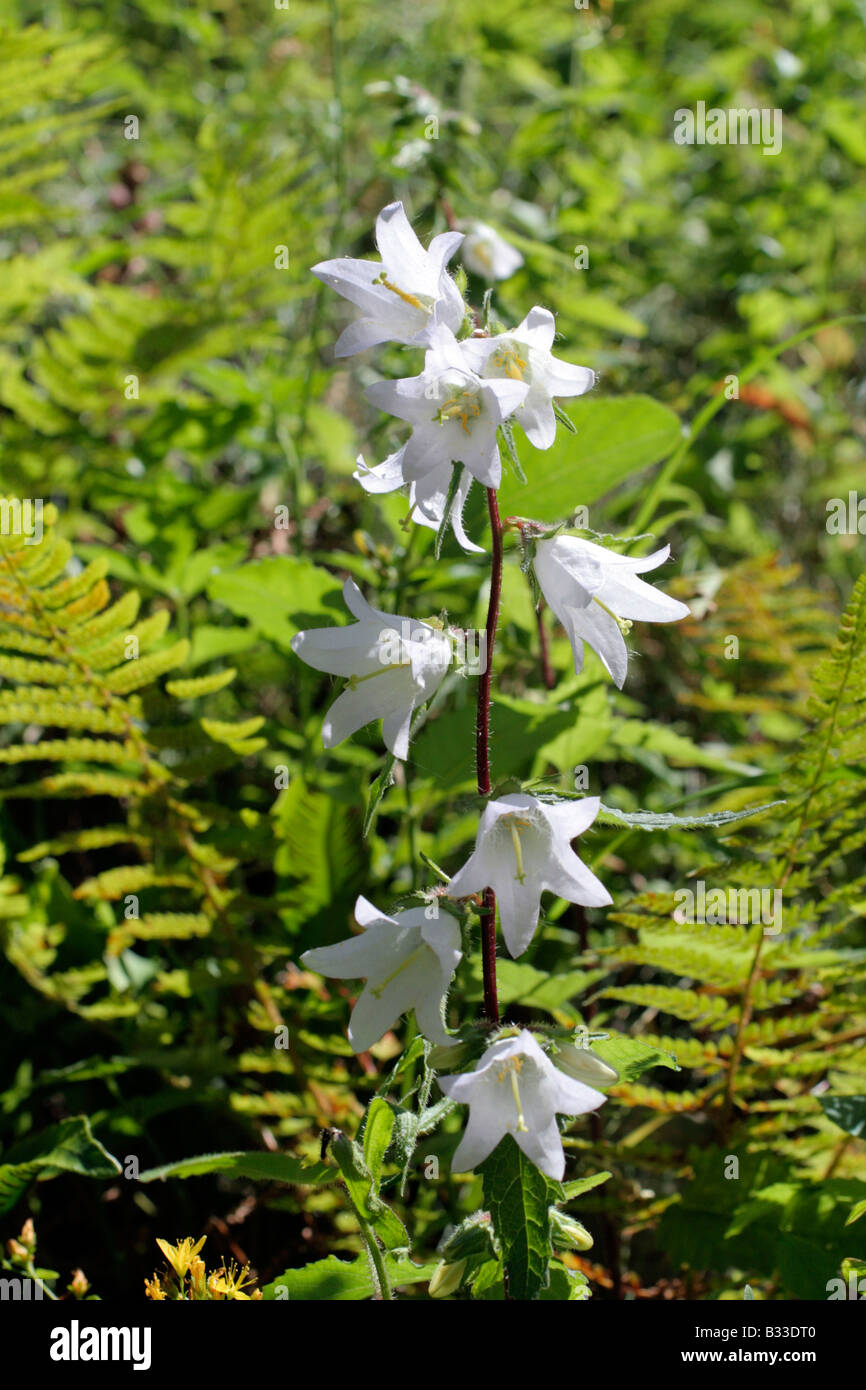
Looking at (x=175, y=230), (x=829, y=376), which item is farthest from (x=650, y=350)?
(x=175, y=230)

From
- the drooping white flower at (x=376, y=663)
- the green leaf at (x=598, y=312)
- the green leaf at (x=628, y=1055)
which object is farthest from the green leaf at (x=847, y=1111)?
the green leaf at (x=598, y=312)

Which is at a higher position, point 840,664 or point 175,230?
point 175,230

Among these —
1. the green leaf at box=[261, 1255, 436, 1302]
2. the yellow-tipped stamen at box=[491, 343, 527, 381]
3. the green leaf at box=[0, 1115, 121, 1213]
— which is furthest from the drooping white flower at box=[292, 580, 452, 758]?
the green leaf at box=[0, 1115, 121, 1213]

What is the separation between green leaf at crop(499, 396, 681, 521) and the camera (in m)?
2.36

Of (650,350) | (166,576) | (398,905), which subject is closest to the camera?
(398,905)

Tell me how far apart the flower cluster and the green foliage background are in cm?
18

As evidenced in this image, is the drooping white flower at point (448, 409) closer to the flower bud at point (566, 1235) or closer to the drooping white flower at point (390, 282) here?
the drooping white flower at point (390, 282)

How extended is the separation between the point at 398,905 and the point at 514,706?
29.2 inches

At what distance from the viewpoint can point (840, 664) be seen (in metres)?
1.94

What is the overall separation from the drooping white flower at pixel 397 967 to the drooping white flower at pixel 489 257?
2108mm

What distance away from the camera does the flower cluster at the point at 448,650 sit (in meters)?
1.48

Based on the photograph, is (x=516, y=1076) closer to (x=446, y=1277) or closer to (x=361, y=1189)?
(x=361, y=1189)
